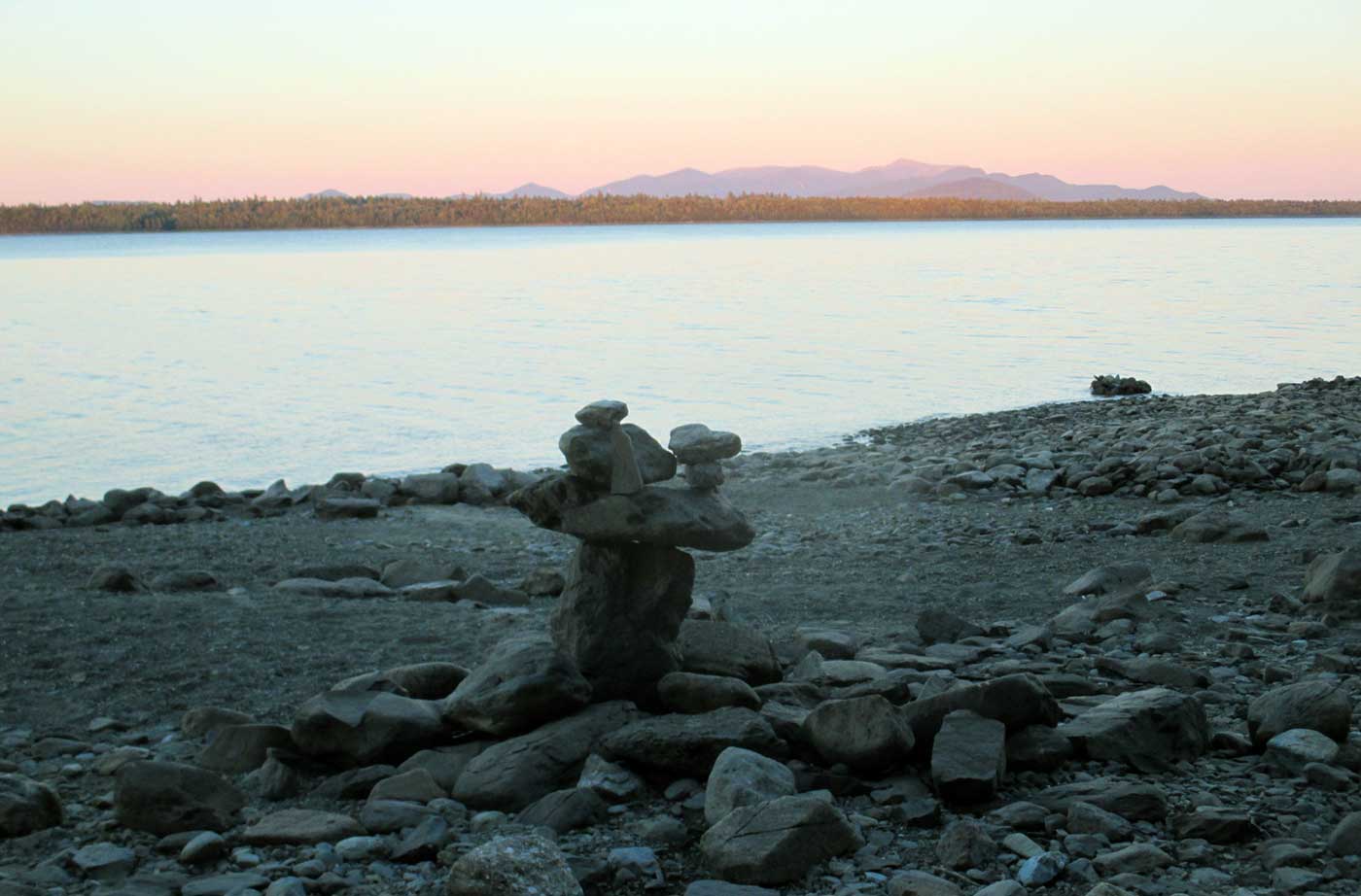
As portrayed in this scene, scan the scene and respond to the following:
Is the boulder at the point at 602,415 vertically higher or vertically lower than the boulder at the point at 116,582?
higher

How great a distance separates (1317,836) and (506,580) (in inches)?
238

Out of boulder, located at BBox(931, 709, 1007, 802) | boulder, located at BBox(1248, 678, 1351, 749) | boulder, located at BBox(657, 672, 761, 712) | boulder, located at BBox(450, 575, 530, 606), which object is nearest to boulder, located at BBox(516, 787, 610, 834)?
boulder, located at BBox(657, 672, 761, 712)

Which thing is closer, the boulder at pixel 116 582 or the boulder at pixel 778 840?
the boulder at pixel 778 840

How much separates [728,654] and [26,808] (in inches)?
117

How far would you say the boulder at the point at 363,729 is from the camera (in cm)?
532

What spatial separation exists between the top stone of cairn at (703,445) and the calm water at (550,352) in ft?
35.1

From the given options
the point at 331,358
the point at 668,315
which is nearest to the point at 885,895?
the point at 331,358

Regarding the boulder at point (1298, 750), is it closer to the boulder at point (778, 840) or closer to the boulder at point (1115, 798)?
the boulder at point (1115, 798)

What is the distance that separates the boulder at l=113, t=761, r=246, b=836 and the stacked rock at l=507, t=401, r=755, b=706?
164 cm

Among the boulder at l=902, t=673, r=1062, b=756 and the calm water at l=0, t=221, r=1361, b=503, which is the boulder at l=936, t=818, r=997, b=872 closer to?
the boulder at l=902, t=673, r=1062, b=756

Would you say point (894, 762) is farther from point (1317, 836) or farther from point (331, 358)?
point (331, 358)

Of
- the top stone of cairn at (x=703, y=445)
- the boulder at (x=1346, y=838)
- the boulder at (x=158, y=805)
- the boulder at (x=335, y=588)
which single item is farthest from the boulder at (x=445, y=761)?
the boulder at (x=335, y=588)

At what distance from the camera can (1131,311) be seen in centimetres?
3641

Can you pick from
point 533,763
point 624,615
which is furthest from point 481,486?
point 533,763
